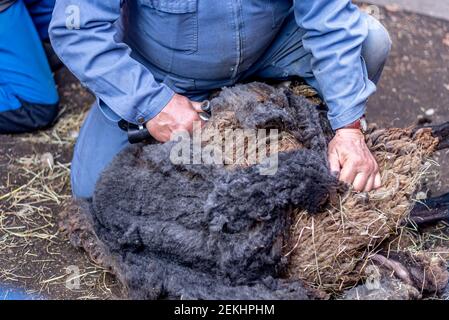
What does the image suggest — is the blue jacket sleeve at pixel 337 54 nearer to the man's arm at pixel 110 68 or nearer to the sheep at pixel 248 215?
the sheep at pixel 248 215

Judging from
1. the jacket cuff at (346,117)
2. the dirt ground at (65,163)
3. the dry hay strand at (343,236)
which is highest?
the jacket cuff at (346,117)

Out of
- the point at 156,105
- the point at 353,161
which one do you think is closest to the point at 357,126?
the point at 353,161

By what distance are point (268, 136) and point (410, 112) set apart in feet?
4.54

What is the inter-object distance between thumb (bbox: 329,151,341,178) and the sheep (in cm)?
4

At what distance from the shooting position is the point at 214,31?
7.70ft

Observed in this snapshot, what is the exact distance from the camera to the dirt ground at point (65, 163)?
240cm

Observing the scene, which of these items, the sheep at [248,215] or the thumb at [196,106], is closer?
the sheep at [248,215]

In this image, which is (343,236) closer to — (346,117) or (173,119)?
(346,117)

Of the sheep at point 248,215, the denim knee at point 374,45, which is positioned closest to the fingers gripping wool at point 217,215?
the sheep at point 248,215

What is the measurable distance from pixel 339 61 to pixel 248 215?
638 millimetres

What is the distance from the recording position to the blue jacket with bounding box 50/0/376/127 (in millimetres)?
2287

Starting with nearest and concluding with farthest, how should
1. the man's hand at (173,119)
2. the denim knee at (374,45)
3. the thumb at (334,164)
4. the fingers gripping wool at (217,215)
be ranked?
the fingers gripping wool at (217,215)
the thumb at (334,164)
the man's hand at (173,119)
the denim knee at (374,45)

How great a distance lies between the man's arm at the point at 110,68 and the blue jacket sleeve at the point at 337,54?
46cm
